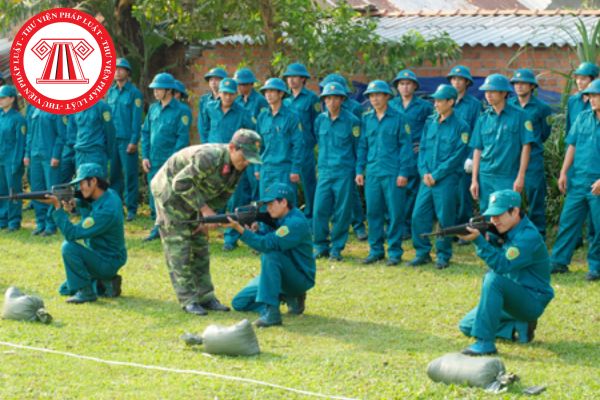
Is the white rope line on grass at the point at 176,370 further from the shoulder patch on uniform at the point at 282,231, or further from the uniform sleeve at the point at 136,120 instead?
the uniform sleeve at the point at 136,120

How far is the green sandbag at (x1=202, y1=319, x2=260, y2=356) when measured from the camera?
7941 mm

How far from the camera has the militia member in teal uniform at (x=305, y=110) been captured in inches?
508

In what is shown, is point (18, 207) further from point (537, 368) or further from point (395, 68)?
point (537, 368)

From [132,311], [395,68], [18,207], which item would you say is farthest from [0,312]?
[395,68]

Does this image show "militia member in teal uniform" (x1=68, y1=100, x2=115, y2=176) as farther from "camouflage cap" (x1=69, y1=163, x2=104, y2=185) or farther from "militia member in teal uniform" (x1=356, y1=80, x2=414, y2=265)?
"militia member in teal uniform" (x1=356, y1=80, x2=414, y2=265)

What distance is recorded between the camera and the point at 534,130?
11688 mm

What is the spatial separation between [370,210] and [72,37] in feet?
17.4

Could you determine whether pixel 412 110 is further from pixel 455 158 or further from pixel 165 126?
pixel 165 126

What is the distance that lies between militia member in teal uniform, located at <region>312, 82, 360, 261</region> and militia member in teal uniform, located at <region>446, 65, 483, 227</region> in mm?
1208

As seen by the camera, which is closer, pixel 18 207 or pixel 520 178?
pixel 520 178

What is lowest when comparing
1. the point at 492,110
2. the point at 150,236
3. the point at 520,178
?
the point at 150,236

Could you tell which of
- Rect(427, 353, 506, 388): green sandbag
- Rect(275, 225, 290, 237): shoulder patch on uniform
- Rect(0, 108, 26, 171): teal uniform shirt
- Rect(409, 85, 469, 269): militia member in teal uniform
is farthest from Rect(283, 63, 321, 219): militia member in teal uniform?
Rect(427, 353, 506, 388): green sandbag

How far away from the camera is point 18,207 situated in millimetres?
14547

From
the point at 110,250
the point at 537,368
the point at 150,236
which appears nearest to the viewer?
the point at 537,368
